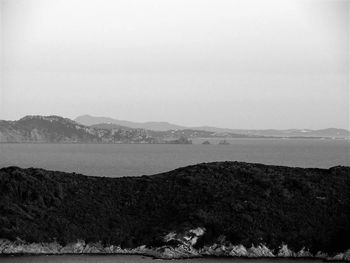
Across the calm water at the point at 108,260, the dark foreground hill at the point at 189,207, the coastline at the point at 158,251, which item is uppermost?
the dark foreground hill at the point at 189,207

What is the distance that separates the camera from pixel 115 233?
5703 centimetres

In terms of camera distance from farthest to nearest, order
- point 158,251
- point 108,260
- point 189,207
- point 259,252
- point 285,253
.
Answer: point 189,207 < point 285,253 < point 259,252 < point 158,251 < point 108,260

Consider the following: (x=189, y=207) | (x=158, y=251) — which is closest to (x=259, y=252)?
(x=158, y=251)

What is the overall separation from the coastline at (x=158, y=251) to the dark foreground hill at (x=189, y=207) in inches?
19.3

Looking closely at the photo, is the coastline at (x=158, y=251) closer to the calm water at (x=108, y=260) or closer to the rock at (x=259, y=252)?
the rock at (x=259, y=252)

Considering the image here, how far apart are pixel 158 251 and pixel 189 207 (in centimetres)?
738

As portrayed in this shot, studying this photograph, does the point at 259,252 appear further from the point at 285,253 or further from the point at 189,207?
the point at 189,207

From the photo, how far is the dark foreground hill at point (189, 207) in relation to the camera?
55875mm

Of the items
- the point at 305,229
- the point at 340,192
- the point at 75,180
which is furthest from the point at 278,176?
the point at 75,180

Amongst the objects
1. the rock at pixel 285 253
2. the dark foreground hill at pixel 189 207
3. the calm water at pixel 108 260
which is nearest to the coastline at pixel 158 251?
the rock at pixel 285 253

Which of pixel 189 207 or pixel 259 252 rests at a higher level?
pixel 189 207

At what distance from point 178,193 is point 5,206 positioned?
48.2ft

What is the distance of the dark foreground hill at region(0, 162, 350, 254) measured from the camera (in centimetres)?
5588

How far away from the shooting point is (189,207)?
6044 cm
